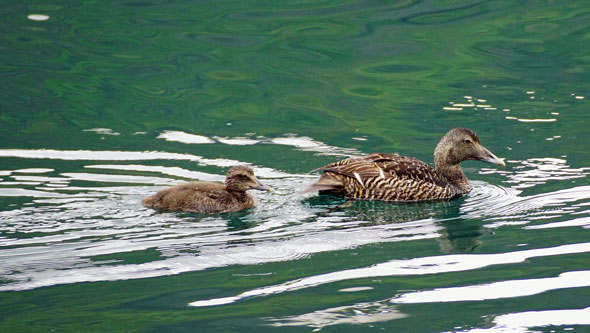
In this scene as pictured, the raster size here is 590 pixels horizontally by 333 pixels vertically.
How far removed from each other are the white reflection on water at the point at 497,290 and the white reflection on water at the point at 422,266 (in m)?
0.50

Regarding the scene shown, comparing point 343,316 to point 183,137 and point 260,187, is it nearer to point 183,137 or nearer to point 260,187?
point 260,187

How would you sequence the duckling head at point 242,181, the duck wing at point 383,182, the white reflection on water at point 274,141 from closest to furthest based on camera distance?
the duckling head at point 242,181
the duck wing at point 383,182
the white reflection on water at point 274,141

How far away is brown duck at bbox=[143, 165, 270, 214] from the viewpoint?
986cm

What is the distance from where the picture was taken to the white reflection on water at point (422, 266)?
7.23m

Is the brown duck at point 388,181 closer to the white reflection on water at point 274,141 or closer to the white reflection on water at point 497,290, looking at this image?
the white reflection on water at point 274,141

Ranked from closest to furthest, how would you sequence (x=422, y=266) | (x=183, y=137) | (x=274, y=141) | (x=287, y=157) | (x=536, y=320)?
1. (x=536, y=320)
2. (x=422, y=266)
3. (x=287, y=157)
4. (x=274, y=141)
5. (x=183, y=137)

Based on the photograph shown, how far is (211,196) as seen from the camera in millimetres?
9984

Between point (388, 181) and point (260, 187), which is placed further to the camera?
point (388, 181)

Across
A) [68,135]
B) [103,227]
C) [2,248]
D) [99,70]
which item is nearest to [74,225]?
[103,227]

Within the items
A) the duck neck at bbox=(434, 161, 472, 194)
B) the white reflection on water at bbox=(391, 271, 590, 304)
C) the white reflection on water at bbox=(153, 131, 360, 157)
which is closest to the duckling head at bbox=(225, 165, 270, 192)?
the duck neck at bbox=(434, 161, 472, 194)

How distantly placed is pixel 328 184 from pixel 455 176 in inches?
60.4

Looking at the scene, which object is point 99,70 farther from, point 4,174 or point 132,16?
point 4,174

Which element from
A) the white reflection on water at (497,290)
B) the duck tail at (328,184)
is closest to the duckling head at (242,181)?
the duck tail at (328,184)

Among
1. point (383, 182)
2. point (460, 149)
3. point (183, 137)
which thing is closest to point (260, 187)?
point (383, 182)
